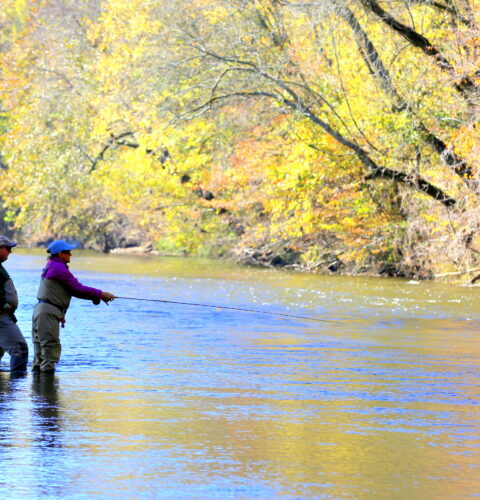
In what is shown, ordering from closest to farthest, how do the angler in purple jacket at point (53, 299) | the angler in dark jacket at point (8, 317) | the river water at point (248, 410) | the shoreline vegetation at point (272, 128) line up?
the river water at point (248, 410) → the angler in dark jacket at point (8, 317) → the angler in purple jacket at point (53, 299) → the shoreline vegetation at point (272, 128)

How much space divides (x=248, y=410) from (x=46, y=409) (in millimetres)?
1601

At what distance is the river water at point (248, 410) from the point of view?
7.37 metres

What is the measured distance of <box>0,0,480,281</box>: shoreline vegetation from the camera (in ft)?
87.5

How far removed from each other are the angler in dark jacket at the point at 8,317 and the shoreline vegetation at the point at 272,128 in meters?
14.3

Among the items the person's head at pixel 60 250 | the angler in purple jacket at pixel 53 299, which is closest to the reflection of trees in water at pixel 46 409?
the angler in purple jacket at pixel 53 299

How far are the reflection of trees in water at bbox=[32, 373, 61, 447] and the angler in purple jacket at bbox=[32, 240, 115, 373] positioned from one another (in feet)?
0.74

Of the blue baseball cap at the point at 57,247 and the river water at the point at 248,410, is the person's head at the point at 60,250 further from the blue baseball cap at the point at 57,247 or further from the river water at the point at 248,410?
the river water at the point at 248,410

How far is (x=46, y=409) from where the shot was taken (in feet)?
32.0

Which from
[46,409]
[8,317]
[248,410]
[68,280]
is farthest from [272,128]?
[46,409]

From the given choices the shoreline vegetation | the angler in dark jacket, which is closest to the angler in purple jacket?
the angler in dark jacket

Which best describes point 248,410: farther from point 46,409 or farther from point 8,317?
point 8,317

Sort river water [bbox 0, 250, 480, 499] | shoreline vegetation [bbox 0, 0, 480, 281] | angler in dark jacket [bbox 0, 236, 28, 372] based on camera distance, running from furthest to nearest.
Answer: shoreline vegetation [bbox 0, 0, 480, 281] → angler in dark jacket [bbox 0, 236, 28, 372] → river water [bbox 0, 250, 480, 499]

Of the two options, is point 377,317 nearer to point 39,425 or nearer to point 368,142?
point 368,142

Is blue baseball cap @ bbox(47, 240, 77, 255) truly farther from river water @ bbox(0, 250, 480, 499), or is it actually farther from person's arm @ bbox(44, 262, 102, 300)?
river water @ bbox(0, 250, 480, 499)
